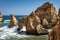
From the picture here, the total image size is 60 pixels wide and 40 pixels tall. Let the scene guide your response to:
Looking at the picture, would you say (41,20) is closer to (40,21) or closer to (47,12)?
(47,12)

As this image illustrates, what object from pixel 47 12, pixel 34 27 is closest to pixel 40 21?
pixel 34 27

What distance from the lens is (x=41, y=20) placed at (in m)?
43.4

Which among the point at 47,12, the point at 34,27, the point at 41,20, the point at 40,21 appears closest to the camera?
the point at 34,27

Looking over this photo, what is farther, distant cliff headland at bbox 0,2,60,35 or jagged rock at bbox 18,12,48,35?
distant cliff headland at bbox 0,2,60,35

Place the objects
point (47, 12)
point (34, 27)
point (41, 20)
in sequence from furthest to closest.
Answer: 1. point (47, 12)
2. point (41, 20)
3. point (34, 27)

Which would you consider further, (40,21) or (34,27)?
(40,21)

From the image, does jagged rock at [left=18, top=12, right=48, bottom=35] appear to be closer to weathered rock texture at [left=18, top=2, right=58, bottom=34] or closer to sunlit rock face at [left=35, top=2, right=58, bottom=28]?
weathered rock texture at [left=18, top=2, right=58, bottom=34]

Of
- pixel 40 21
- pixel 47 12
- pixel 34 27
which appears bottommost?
pixel 34 27

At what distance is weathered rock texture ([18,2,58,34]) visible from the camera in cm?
3231

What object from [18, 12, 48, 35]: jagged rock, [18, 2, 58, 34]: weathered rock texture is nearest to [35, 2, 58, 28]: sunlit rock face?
[18, 2, 58, 34]: weathered rock texture

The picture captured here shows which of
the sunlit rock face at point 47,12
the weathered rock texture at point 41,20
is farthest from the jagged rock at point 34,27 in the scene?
the sunlit rock face at point 47,12

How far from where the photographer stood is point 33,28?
3225 cm

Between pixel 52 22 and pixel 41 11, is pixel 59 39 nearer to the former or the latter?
pixel 52 22

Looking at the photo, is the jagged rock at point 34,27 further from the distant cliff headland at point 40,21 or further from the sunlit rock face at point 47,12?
the sunlit rock face at point 47,12
